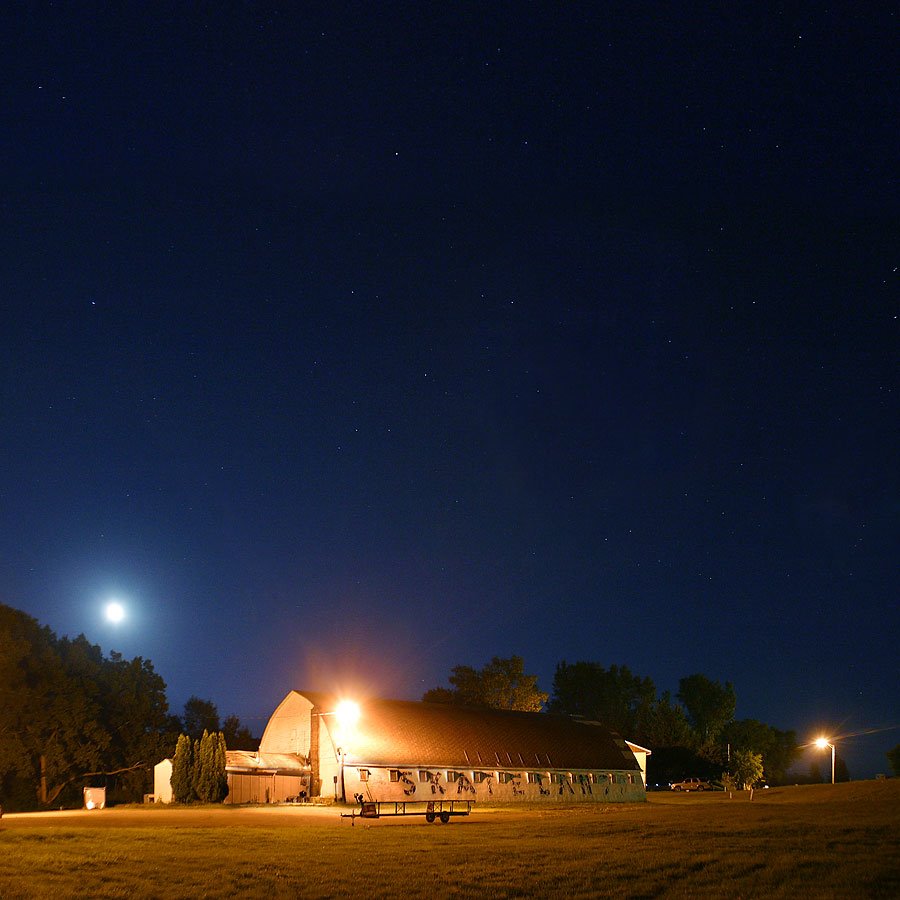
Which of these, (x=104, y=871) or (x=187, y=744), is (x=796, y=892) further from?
(x=187, y=744)

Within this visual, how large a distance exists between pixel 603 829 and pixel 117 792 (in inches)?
2076

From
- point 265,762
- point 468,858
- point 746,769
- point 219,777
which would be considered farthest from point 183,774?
point 746,769

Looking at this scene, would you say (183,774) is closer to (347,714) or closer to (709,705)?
(347,714)

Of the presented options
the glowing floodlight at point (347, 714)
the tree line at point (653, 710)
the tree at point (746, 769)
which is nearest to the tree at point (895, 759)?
the tree line at point (653, 710)

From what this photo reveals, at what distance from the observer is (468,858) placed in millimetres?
22922

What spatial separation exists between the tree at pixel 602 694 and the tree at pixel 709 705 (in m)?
5.94

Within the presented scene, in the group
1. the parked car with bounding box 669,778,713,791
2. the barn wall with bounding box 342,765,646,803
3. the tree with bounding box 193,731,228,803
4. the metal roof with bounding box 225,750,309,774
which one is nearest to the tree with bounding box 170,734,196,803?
the tree with bounding box 193,731,228,803

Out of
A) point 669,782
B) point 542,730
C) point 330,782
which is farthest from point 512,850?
point 669,782

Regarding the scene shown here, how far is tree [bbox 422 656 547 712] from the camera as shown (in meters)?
90.1

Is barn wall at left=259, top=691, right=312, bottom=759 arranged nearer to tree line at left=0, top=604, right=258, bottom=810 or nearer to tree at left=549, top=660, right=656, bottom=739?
tree line at left=0, top=604, right=258, bottom=810

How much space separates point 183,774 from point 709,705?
77.3m

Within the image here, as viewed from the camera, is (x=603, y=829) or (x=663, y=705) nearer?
(x=603, y=829)

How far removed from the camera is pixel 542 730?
6788cm

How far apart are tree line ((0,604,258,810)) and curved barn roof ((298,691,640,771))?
11.1 m
